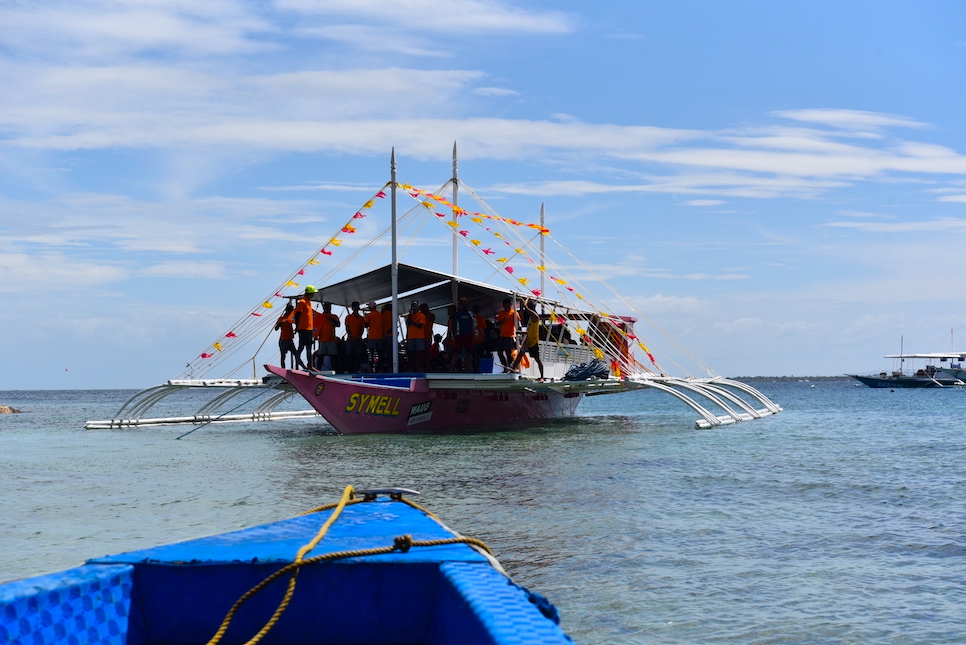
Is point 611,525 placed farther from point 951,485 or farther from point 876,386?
point 876,386

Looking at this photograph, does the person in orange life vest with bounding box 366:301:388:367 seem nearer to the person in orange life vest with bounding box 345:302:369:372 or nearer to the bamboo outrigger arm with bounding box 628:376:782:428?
the person in orange life vest with bounding box 345:302:369:372

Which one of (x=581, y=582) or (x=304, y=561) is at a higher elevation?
(x=304, y=561)

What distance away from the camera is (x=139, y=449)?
60.3 feet

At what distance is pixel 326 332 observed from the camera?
825 inches

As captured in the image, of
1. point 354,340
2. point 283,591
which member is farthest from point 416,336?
point 283,591

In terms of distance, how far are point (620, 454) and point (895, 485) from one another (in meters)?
4.79

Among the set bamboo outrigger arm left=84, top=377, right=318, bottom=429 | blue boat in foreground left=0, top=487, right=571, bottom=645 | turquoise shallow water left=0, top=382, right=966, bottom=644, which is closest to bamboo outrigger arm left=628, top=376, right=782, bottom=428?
turquoise shallow water left=0, top=382, right=966, bottom=644

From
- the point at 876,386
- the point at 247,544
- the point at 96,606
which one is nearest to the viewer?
the point at 96,606

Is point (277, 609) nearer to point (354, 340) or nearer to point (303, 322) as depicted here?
point (303, 322)

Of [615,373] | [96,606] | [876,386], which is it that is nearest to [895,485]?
[96,606]

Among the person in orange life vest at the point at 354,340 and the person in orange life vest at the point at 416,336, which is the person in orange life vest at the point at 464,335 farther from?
the person in orange life vest at the point at 354,340

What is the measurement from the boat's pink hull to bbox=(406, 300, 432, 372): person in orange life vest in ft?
2.78

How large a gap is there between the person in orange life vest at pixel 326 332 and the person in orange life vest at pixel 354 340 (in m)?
0.46

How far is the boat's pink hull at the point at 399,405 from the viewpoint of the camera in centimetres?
1798
